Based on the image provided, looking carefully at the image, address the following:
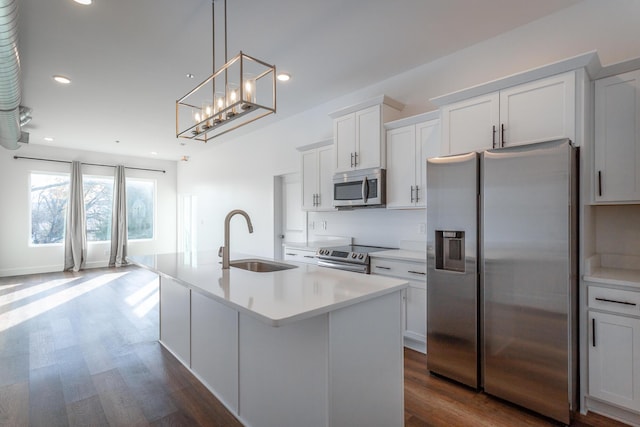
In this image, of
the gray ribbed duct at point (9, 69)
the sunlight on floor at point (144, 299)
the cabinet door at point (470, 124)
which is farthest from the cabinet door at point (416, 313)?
the gray ribbed duct at point (9, 69)

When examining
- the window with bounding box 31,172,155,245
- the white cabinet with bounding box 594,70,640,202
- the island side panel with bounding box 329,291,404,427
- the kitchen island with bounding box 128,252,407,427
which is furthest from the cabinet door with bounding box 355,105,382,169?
the window with bounding box 31,172,155,245

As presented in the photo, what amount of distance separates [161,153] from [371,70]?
616 centimetres

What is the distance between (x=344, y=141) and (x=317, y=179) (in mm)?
725

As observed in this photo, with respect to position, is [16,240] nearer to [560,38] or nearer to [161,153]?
[161,153]

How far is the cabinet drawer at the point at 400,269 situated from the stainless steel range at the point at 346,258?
0.30 ft

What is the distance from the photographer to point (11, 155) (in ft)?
21.5

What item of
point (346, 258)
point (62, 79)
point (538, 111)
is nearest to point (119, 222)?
point (62, 79)

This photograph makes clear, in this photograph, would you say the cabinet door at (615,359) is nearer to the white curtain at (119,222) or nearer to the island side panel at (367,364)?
the island side panel at (367,364)

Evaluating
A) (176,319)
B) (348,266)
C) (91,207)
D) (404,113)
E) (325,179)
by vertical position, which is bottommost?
(176,319)

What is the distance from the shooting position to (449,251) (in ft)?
8.21

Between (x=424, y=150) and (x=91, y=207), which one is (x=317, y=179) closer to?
(x=424, y=150)

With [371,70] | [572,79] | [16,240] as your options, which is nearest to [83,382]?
[371,70]

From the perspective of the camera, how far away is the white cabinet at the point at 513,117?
2078mm

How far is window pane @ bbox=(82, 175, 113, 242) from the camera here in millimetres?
7515
